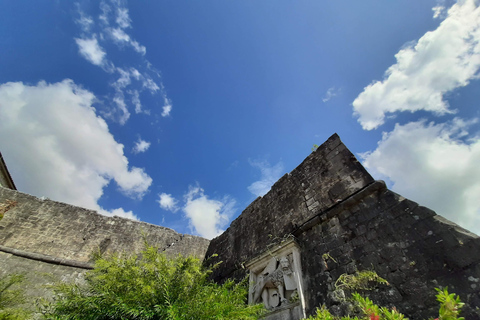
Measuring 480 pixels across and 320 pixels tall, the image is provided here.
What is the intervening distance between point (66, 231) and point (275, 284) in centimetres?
805

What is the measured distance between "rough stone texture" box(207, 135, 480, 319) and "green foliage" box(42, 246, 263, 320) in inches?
67.9

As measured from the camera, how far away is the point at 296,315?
387cm

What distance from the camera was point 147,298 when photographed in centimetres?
312

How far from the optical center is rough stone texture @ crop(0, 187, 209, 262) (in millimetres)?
7578

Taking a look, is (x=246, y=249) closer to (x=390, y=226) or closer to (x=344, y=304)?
(x=344, y=304)

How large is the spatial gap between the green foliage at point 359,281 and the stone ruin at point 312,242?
7 cm

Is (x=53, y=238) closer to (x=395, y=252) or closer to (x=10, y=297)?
(x=10, y=297)

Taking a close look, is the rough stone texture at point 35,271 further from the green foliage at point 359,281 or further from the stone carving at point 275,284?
the green foliage at point 359,281

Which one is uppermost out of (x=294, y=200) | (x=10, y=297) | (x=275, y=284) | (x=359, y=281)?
(x=294, y=200)

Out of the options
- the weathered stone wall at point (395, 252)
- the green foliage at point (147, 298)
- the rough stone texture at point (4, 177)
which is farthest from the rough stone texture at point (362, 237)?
the rough stone texture at point (4, 177)

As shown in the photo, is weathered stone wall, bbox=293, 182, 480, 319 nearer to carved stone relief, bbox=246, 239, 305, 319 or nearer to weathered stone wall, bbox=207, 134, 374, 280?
carved stone relief, bbox=246, 239, 305, 319

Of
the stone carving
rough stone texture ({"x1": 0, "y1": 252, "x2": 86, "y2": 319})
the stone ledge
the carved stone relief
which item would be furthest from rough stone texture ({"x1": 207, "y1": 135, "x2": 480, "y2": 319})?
rough stone texture ({"x1": 0, "y1": 252, "x2": 86, "y2": 319})

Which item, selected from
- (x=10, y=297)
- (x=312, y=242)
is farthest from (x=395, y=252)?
(x=10, y=297)

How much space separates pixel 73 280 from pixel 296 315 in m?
7.51
